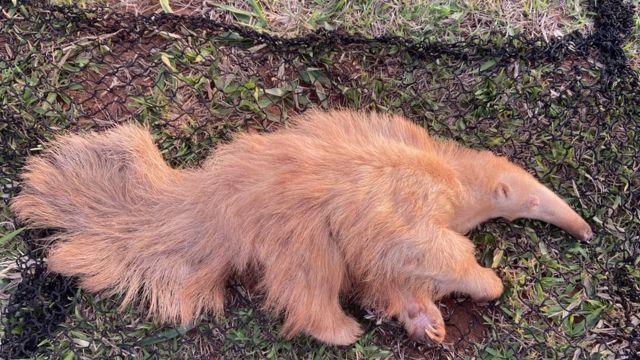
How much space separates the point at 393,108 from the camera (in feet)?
12.1

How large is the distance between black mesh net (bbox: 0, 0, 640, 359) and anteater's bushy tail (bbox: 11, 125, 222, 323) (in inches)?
9.7

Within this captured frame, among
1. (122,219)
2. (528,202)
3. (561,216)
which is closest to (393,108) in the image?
(528,202)

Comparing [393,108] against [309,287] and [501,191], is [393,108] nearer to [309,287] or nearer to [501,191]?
[501,191]

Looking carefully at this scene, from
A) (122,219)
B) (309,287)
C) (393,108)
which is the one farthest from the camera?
(393,108)

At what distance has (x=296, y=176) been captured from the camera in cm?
284

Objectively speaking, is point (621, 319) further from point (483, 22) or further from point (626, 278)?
point (483, 22)

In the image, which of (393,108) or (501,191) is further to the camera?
(393,108)

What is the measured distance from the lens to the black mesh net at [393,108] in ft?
11.0

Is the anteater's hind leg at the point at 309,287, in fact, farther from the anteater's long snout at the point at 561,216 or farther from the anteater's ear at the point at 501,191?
the anteater's long snout at the point at 561,216

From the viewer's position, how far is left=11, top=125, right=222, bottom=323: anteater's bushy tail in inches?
121

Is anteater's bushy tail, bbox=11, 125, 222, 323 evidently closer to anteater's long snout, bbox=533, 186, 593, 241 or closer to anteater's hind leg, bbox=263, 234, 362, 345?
anteater's hind leg, bbox=263, 234, 362, 345

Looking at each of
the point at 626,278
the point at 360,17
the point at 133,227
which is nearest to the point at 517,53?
the point at 360,17

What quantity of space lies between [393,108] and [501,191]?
83 cm

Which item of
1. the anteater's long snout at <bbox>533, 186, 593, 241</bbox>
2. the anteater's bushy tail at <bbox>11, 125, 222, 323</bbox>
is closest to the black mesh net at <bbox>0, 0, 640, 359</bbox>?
the anteater's long snout at <bbox>533, 186, 593, 241</bbox>
